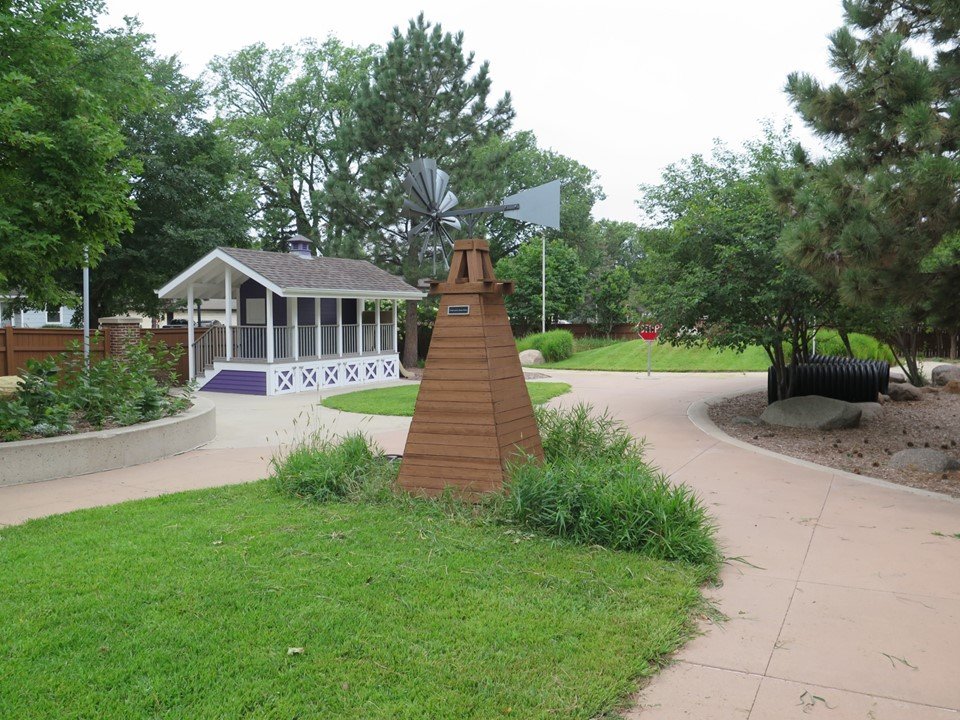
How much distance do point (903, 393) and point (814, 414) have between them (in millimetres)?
5262

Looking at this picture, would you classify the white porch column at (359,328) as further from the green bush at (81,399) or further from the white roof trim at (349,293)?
the green bush at (81,399)

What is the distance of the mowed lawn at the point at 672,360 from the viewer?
24.9 meters

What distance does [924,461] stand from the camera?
8.26 meters

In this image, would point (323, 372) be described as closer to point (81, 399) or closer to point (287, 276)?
point (287, 276)

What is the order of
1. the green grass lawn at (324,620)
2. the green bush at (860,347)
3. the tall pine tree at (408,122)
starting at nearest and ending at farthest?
1. the green grass lawn at (324,620)
2. the green bush at (860,347)
3. the tall pine tree at (408,122)

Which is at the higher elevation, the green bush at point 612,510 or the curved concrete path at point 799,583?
the green bush at point 612,510

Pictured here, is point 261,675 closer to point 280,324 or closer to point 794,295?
point 794,295

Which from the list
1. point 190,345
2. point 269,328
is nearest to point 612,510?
point 269,328

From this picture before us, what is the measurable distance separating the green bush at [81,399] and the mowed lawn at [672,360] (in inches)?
678

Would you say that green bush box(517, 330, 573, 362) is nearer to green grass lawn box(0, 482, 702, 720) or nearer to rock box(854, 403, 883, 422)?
rock box(854, 403, 883, 422)

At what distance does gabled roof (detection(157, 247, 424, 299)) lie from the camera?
1797 centimetres

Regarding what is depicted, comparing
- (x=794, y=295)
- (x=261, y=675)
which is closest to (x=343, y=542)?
(x=261, y=675)

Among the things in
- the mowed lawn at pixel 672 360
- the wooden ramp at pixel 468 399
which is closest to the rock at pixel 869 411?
the wooden ramp at pixel 468 399

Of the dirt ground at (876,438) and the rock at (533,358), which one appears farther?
the rock at (533,358)
